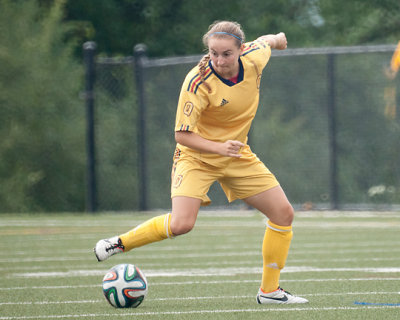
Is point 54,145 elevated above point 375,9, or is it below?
below

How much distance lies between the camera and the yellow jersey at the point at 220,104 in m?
6.28

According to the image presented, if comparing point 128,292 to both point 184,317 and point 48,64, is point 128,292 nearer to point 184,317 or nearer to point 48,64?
point 184,317

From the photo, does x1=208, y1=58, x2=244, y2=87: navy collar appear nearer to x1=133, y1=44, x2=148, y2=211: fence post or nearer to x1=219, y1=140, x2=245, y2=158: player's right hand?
x1=219, y1=140, x2=245, y2=158: player's right hand

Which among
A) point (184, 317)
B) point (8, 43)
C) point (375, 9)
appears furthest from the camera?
point (375, 9)

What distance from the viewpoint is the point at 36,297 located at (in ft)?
23.2

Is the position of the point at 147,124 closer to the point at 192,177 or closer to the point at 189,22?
the point at 189,22

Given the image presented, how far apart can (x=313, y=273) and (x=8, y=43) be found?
12.6 m

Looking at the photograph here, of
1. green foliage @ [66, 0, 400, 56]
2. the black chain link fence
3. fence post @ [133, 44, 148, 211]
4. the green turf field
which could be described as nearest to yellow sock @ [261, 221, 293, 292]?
the green turf field

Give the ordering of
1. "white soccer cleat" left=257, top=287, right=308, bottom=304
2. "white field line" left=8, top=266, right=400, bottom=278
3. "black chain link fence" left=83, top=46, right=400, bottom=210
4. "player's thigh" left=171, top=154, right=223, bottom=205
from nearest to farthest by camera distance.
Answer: "player's thigh" left=171, top=154, right=223, bottom=205
"white soccer cleat" left=257, top=287, right=308, bottom=304
"white field line" left=8, top=266, right=400, bottom=278
"black chain link fence" left=83, top=46, right=400, bottom=210

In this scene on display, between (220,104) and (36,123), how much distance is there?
13.5m

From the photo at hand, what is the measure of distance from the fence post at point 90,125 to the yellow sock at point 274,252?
10.6 meters

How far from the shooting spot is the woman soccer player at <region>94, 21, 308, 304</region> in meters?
6.27

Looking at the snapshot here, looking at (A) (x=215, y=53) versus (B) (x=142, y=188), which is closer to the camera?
(A) (x=215, y=53)

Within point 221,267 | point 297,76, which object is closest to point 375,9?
point 297,76
